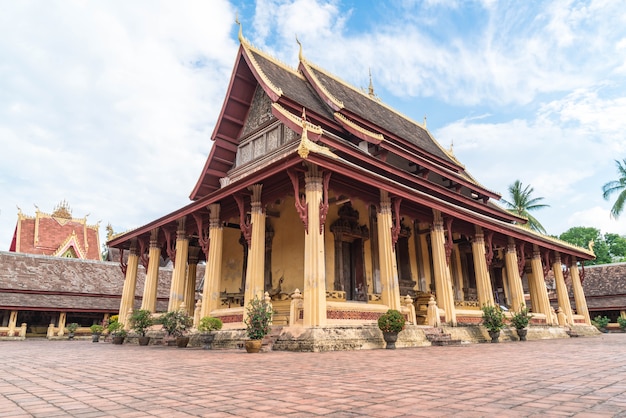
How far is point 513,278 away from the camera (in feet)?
54.3

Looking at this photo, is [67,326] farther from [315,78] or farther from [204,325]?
[315,78]

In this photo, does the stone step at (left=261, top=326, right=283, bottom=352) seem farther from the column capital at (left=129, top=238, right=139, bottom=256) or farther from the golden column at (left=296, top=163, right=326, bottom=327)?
the column capital at (left=129, top=238, right=139, bottom=256)

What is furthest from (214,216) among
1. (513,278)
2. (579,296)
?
(579,296)

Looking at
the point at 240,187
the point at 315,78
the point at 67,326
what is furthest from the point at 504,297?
the point at 67,326

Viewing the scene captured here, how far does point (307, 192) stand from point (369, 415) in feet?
25.4

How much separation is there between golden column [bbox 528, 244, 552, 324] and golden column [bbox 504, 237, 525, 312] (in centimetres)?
201

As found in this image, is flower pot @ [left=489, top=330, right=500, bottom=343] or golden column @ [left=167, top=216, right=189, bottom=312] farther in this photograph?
golden column @ [left=167, top=216, right=189, bottom=312]

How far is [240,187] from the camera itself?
37.4ft

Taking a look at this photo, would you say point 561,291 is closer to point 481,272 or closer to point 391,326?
point 481,272

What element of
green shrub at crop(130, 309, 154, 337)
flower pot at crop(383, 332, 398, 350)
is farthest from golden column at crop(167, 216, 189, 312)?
flower pot at crop(383, 332, 398, 350)

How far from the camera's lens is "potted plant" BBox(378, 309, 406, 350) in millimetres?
9523

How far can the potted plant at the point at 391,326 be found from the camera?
9.52 meters

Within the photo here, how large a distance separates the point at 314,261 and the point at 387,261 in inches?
107

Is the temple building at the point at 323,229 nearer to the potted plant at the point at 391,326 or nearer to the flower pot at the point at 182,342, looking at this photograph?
the potted plant at the point at 391,326
